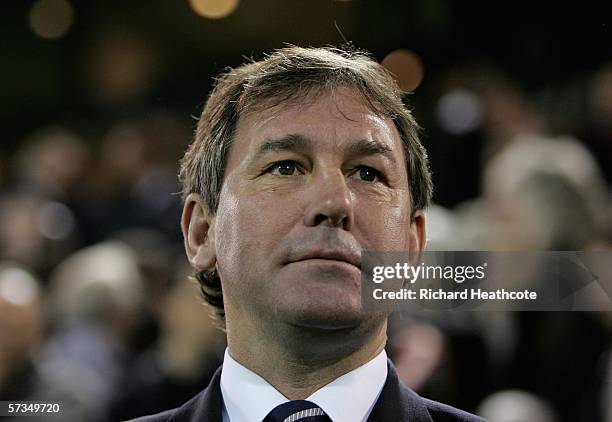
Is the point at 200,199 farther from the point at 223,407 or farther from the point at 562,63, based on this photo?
the point at 562,63

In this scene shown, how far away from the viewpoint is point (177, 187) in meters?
1.34

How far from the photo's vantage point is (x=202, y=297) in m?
1.26

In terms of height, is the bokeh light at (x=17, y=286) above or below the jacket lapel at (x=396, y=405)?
below

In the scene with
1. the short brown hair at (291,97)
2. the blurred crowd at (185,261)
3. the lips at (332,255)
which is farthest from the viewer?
the blurred crowd at (185,261)

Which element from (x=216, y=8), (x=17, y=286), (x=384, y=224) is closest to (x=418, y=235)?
(x=384, y=224)

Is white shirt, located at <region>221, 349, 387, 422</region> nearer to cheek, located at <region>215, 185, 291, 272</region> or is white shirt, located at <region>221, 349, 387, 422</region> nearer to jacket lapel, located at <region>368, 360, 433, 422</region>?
jacket lapel, located at <region>368, 360, 433, 422</region>

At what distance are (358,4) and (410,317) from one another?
44 cm

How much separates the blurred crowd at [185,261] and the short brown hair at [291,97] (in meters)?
0.13

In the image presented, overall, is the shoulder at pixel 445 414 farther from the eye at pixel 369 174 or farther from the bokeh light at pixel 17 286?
the bokeh light at pixel 17 286

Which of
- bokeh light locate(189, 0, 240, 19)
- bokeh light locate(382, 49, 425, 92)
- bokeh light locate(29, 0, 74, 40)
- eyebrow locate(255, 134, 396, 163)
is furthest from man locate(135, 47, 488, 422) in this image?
bokeh light locate(29, 0, 74, 40)

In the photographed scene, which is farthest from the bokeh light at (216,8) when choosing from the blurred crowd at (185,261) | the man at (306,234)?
the man at (306,234)

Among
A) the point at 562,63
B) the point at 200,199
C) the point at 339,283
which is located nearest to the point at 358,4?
the point at 562,63

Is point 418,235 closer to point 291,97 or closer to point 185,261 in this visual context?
point 291,97

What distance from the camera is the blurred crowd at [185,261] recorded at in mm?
1250
